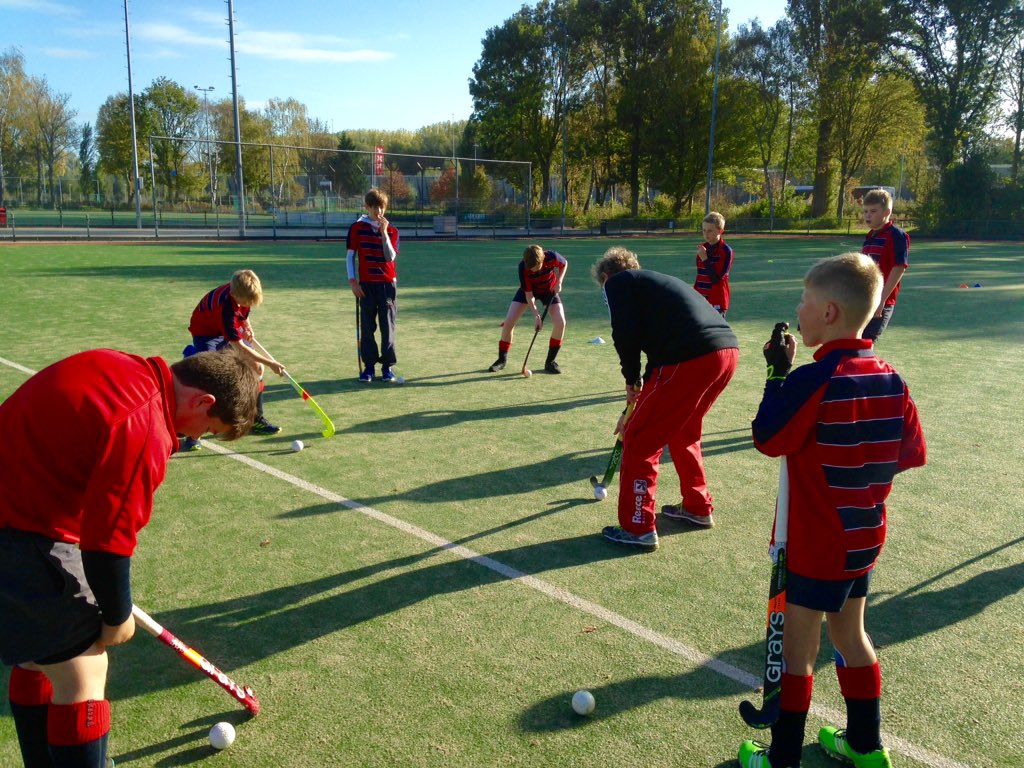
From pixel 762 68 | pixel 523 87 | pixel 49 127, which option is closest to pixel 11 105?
pixel 49 127

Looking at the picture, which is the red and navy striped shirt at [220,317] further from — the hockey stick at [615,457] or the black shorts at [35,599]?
the black shorts at [35,599]

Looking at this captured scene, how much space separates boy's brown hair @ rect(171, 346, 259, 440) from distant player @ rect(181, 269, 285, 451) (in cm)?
434

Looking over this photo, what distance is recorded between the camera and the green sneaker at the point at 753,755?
3170mm

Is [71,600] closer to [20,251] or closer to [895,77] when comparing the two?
[20,251]

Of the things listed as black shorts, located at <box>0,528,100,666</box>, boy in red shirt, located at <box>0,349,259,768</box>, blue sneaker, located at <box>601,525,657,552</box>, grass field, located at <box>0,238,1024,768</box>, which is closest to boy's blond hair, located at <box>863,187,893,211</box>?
grass field, located at <box>0,238,1024,768</box>

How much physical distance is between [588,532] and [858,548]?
113 inches

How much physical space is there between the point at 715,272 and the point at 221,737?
26.0 feet

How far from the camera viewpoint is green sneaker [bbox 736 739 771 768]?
3.17 m

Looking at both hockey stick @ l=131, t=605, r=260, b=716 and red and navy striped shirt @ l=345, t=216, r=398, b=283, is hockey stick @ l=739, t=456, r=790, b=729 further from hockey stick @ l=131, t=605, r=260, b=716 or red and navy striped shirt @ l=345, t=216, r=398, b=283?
red and navy striped shirt @ l=345, t=216, r=398, b=283

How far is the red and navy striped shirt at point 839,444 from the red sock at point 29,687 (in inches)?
112

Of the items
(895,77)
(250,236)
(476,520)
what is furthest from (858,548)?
(895,77)

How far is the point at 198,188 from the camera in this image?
65.1 metres

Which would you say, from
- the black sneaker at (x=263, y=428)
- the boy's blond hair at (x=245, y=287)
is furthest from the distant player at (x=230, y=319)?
the black sneaker at (x=263, y=428)

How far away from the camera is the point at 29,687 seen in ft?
9.19
